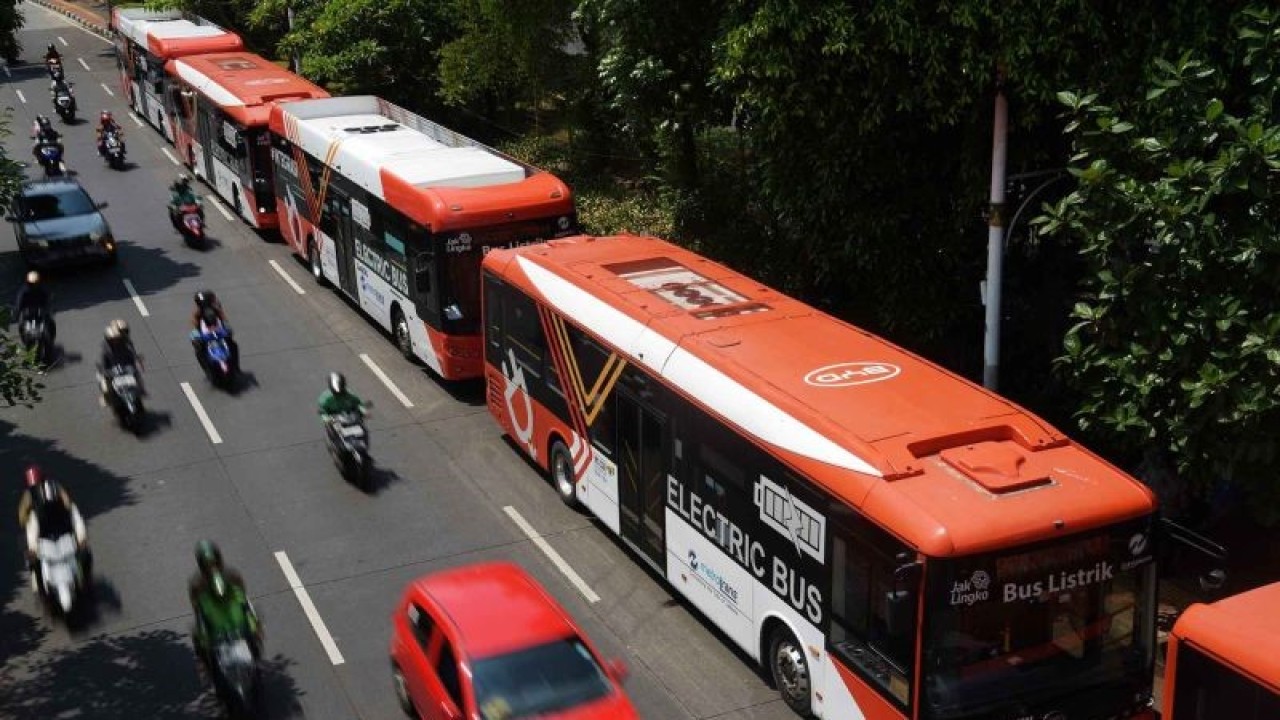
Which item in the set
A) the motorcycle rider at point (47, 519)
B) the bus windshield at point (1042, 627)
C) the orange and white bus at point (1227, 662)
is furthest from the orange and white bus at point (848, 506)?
the motorcycle rider at point (47, 519)

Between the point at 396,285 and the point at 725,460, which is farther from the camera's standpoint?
the point at 396,285

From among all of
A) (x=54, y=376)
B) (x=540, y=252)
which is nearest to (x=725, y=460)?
(x=540, y=252)

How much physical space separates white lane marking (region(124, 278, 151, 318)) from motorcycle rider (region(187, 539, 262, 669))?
14115 mm

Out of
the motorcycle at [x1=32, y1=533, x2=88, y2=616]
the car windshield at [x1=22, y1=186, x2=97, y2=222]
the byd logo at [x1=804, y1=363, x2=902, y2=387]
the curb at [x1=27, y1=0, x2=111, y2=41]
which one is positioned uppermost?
the curb at [x1=27, y1=0, x2=111, y2=41]

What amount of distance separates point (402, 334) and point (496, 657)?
12.2 m

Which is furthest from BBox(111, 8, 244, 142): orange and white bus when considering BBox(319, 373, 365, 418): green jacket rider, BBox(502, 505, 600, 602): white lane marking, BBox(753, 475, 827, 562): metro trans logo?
BBox(753, 475, 827, 562): metro trans logo

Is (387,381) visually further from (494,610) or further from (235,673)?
(494,610)

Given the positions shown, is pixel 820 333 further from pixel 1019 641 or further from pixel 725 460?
pixel 1019 641

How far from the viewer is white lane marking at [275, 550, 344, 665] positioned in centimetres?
1422

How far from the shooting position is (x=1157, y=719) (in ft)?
39.9

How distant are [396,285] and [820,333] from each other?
9.95 metres

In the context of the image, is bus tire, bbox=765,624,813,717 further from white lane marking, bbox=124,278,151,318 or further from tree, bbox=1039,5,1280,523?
white lane marking, bbox=124,278,151,318

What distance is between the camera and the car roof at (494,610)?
1155cm

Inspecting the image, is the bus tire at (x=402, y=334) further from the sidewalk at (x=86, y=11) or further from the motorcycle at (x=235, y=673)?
the sidewalk at (x=86, y=11)
